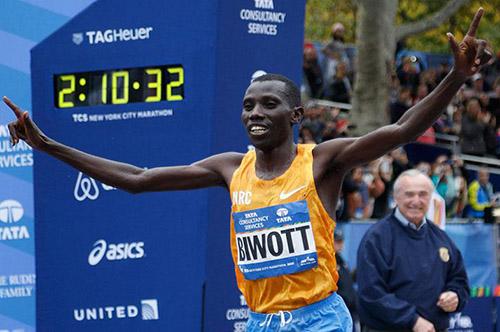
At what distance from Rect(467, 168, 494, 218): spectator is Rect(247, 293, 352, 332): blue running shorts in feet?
38.4

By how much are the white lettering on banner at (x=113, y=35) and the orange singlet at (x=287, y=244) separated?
3.10 m

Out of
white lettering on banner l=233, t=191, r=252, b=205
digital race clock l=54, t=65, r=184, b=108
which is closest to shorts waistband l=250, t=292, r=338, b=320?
white lettering on banner l=233, t=191, r=252, b=205

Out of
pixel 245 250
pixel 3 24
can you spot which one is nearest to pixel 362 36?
pixel 3 24

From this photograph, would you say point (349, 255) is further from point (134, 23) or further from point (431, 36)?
point (431, 36)

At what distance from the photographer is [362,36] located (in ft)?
73.7

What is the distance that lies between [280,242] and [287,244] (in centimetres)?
4

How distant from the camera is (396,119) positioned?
2239 centimetres

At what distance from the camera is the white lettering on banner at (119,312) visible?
388 inches

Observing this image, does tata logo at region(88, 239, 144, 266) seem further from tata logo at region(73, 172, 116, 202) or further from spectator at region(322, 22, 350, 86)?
spectator at region(322, 22, 350, 86)

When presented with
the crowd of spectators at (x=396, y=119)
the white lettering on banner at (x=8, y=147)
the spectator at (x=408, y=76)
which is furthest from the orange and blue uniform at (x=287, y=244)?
the spectator at (x=408, y=76)

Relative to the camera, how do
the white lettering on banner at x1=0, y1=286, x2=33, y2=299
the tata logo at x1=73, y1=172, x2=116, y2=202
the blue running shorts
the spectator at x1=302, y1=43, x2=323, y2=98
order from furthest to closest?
the spectator at x1=302, y1=43, x2=323, y2=98, the white lettering on banner at x1=0, y1=286, x2=33, y2=299, the tata logo at x1=73, y1=172, x2=116, y2=202, the blue running shorts

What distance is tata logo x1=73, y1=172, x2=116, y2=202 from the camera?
10188mm

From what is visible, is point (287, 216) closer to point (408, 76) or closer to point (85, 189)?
point (85, 189)

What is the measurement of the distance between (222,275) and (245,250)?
2.46 m
